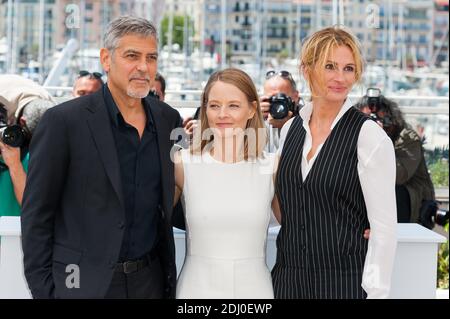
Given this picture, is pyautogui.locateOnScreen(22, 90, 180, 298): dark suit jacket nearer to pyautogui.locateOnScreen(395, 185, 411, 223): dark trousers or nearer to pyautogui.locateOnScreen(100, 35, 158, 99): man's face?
pyautogui.locateOnScreen(100, 35, 158, 99): man's face

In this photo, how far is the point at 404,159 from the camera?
553 centimetres

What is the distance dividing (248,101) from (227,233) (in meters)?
0.48

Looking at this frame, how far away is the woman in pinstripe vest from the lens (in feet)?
9.42

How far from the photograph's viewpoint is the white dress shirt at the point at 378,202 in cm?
284

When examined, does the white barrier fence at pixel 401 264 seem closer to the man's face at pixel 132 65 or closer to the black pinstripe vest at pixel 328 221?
the black pinstripe vest at pixel 328 221

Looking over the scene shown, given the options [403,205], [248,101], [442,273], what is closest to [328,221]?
[248,101]

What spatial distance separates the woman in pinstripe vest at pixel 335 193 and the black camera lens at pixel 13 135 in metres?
1.44

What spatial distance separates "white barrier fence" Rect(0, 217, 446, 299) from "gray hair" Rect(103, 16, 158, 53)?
91 centimetres

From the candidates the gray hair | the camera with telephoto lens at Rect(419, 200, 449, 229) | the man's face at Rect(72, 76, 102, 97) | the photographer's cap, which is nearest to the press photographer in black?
the camera with telephoto lens at Rect(419, 200, 449, 229)

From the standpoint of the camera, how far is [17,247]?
3.54 metres

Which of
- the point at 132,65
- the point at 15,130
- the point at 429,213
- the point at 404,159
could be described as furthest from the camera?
the point at 404,159

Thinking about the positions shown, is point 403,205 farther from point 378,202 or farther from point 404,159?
point 378,202

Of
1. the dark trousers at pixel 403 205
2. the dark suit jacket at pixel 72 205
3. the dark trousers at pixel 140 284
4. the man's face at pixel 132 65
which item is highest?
the man's face at pixel 132 65

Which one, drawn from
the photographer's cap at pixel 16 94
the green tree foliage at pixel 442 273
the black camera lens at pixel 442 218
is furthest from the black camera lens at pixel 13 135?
the green tree foliage at pixel 442 273
